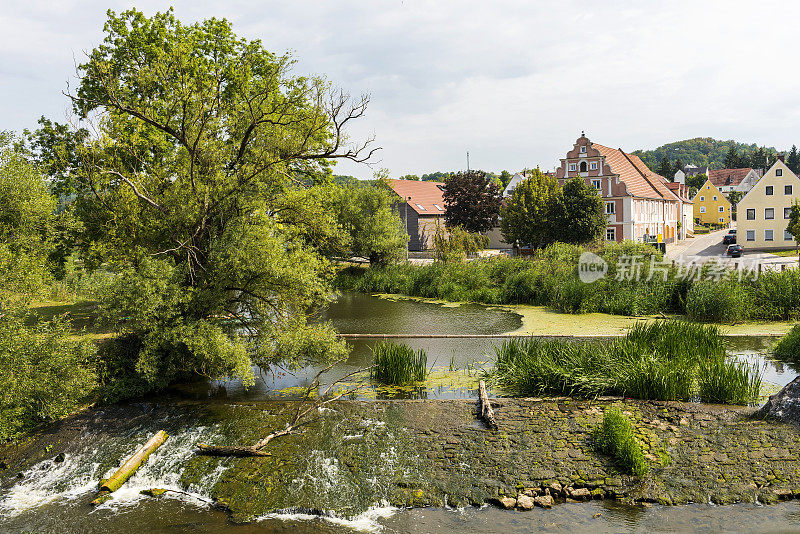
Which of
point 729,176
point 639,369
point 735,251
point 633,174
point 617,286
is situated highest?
point 729,176

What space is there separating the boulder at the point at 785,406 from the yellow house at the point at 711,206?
8111cm

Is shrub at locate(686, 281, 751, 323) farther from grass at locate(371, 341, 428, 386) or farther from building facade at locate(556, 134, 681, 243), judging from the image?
building facade at locate(556, 134, 681, 243)

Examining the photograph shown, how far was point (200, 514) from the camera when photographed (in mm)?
8016

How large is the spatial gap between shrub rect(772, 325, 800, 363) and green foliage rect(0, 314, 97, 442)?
51.3 ft

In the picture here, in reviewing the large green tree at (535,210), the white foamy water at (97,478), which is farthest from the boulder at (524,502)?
the large green tree at (535,210)

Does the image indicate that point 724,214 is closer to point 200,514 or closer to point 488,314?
point 488,314

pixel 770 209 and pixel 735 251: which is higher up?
pixel 770 209

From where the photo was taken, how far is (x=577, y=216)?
3709cm

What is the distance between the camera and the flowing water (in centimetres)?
745

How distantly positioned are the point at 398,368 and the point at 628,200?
3795cm

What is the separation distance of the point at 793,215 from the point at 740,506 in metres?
39.9

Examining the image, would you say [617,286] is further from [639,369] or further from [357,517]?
[357,517]

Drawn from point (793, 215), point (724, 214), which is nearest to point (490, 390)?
point (793, 215)

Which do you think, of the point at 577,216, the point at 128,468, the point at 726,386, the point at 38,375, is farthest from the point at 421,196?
the point at 128,468
